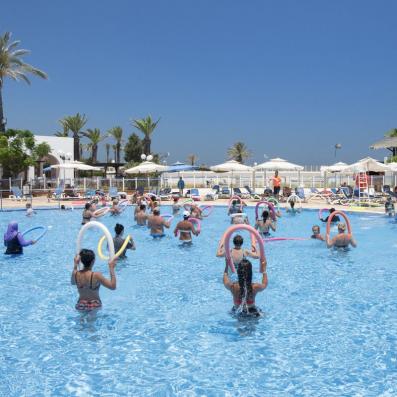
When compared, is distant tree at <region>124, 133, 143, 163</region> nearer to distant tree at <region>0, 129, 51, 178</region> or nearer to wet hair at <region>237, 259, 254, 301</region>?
distant tree at <region>0, 129, 51, 178</region>

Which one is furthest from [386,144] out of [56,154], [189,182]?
[56,154]

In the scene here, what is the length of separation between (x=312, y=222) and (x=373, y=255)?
699cm

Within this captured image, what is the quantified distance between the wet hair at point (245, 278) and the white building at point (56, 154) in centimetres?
3427

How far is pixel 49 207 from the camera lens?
25.0 meters

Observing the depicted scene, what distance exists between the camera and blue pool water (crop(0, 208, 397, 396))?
17.3 ft

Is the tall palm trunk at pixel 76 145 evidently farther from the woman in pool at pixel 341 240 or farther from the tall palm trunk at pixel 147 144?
the woman in pool at pixel 341 240

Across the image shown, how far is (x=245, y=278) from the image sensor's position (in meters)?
6.57

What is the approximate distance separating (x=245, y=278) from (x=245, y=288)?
0.79 ft

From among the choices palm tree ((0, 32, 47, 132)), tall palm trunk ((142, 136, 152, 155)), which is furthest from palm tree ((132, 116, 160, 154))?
palm tree ((0, 32, 47, 132))

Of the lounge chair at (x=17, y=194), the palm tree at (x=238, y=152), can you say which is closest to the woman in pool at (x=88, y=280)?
the lounge chair at (x=17, y=194)

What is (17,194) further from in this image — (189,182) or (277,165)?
(189,182)

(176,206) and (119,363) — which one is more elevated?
(176,206)

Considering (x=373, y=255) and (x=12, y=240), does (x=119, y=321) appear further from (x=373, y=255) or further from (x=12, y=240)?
(x=373, y=255)

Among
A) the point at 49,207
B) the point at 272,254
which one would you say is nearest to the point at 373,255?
the point at 272,254
